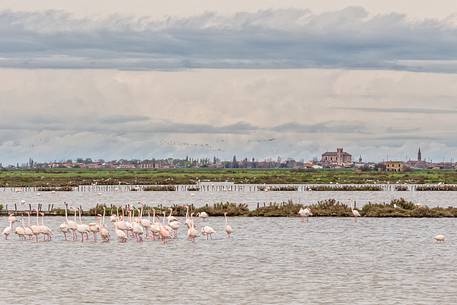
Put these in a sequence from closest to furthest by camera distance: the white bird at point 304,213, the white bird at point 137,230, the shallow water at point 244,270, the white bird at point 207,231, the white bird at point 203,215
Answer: the shallow water at point 244,270 → the white bird at point 137,230 → the white bird at point 207,231 → the white bird at point 304,213 → the white bird at point 203,215

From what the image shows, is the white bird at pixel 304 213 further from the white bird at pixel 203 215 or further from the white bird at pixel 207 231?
the white bird at pixel 207 231

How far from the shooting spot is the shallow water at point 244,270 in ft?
94.2

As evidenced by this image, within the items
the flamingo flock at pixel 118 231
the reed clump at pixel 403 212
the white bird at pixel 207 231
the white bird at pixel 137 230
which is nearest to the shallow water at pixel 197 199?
the reed clump at pixel 403 212

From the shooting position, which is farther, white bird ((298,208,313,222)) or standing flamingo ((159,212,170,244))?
white bird ((298,208,313,222))

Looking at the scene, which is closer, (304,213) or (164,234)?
(164,234)

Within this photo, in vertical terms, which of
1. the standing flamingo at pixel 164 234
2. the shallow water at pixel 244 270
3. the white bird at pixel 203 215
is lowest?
the shallow water at pixel 244 270

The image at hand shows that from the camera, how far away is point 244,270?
1368 inches

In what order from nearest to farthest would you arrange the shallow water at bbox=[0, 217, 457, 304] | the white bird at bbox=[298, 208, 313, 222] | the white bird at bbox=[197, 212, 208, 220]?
the shallow water at bbox=[0, 217, 457, 304] → the white bird at bbox=[298, 208, 313, 222] → the white bird at bbox=[197, 212, 208, 220]

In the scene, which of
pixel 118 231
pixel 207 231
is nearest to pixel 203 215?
pixel 207 231

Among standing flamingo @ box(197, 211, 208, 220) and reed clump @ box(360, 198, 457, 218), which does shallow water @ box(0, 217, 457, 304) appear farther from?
reed clump @ box(360, 198, 457, 218)

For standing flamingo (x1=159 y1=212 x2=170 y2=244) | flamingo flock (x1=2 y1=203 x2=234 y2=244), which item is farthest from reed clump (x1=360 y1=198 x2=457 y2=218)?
standing flamingo (x1=159 y1=212 x2=170 y2=244)

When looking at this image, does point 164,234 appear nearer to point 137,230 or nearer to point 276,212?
point 137,230

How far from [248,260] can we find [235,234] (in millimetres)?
11850

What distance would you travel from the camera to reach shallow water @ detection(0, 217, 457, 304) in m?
28.7
